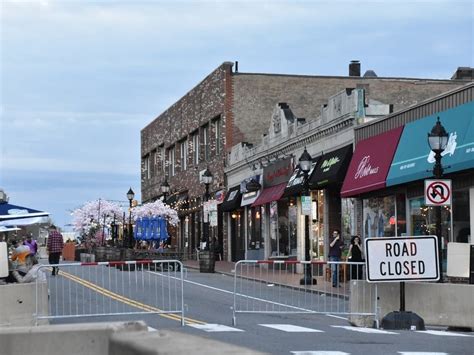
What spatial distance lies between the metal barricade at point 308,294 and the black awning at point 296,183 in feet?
11.7

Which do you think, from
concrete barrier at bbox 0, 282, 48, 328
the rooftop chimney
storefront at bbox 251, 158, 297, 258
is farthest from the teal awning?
the rooftop chimney

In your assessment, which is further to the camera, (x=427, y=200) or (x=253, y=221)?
(x=253, y=221)

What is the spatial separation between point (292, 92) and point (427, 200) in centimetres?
2864

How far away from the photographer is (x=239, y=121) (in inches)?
1957

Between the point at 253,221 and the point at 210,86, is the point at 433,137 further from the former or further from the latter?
the point at 210,86

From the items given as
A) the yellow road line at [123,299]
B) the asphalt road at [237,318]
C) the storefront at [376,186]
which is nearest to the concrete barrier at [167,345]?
the asphalt road at [237,318]

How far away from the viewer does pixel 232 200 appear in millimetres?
47219

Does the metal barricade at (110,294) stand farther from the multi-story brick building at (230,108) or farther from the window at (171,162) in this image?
the window at (171,162)

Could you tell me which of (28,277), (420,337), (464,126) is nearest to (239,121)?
(464,126)

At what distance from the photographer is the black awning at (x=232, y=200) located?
4675 cm

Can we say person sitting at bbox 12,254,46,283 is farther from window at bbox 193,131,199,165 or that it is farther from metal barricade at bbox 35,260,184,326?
window at bbox 193,131,199,165

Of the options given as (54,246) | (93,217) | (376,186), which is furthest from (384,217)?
(93,217)

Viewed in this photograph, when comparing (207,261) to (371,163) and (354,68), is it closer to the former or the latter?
(371,163)

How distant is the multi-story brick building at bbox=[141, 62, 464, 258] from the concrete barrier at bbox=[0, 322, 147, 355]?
110 ft
